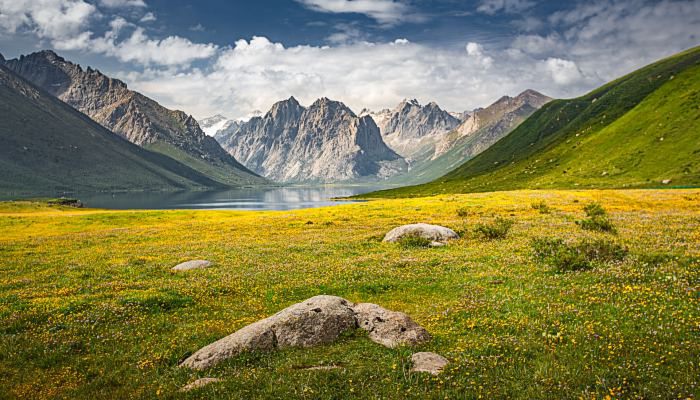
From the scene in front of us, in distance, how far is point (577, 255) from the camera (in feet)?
69.4

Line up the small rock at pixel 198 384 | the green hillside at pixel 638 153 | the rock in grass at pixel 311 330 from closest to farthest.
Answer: the small rock at pixel 198 384 → the rock in grass at pixel 311 330 → the green hillside at pixel 638 153

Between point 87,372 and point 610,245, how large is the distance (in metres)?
24.4

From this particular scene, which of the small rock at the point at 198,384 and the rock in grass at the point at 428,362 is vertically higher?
the rock in grass at the point at 428,362

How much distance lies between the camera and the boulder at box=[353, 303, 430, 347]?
1263cm

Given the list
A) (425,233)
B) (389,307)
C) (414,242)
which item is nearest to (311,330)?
(389,307)

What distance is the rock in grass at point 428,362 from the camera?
10.5 m

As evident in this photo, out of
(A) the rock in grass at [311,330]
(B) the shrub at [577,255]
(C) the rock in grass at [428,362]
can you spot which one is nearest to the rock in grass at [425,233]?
(B) the shrub at [577,255]

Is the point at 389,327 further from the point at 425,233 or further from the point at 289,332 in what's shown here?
the point at 425,233

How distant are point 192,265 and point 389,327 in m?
18.9

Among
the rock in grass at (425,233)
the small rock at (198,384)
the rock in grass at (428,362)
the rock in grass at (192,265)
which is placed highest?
the rock in grass at (425,233)

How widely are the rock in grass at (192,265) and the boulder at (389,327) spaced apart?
16.7 meters

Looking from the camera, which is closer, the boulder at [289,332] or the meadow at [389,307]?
the meadow at [389,307]

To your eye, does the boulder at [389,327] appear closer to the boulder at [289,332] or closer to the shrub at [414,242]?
the boulder at [289,332]

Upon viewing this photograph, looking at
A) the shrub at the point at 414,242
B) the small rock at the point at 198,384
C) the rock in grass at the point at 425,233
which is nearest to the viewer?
A: the small rock at the point at 198,384
